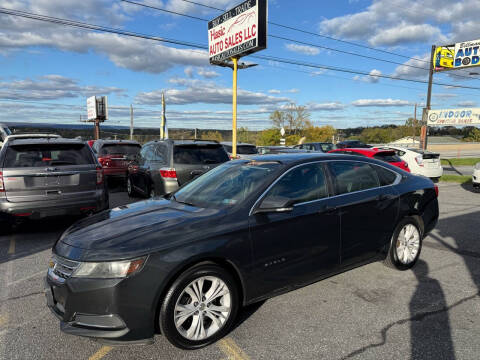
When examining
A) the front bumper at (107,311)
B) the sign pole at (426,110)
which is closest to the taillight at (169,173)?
the front bumper at (107,311)

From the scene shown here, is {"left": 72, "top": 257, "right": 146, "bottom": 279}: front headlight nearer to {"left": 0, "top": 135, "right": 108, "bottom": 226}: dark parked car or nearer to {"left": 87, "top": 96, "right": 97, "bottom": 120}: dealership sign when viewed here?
{"left": 0, "top": 135, "right": 108, "bottom": 226}: dark parked car

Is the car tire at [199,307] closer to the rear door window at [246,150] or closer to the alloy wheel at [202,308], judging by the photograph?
the alloy wheel at [202,308]

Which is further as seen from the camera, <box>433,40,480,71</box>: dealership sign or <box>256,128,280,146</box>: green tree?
<box>256,128,280,146</box>: green tree

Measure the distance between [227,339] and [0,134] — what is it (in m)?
14.8

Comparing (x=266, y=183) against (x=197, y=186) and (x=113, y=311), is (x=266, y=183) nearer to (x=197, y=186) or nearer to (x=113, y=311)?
(x=197, y=186)

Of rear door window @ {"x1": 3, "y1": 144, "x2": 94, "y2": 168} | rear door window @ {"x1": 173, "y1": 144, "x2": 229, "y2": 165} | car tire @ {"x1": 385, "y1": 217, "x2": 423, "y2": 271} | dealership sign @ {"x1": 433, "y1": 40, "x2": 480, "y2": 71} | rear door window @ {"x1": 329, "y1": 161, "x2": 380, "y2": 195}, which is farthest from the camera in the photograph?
dealership sign @ {"x1": 433, "y1": 40, "x2": 480, "y2": 71}

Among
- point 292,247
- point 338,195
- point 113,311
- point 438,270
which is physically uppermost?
point 338,195

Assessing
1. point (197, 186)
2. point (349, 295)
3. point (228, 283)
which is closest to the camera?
point (228, 283)

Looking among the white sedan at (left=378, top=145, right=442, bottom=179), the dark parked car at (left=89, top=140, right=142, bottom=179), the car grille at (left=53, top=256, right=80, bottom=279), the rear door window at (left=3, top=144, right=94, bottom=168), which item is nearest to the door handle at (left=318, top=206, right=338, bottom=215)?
the car grille at (left=53, top=256, right=80, bottom=279)

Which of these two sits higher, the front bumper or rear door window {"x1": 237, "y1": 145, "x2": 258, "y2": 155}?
rear door window {"x1": 237, "y1": 145, "x2": 258, "y2": 155}

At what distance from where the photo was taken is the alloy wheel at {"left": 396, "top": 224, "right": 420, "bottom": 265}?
438cm

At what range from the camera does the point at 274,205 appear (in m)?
3.07

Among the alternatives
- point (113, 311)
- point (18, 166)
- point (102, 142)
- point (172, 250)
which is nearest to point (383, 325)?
point (172, 250)

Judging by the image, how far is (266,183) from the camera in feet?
11.0
